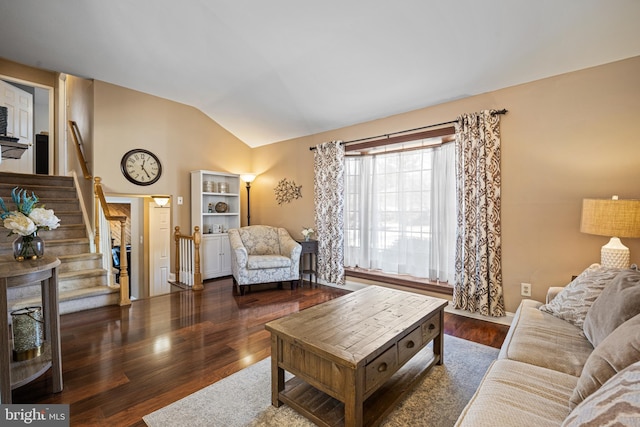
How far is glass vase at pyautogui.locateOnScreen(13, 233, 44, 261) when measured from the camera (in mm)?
1872

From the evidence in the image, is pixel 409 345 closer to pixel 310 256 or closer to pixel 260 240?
pixel 310 256

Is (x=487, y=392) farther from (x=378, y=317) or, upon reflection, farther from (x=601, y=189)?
(x=601, y=189)

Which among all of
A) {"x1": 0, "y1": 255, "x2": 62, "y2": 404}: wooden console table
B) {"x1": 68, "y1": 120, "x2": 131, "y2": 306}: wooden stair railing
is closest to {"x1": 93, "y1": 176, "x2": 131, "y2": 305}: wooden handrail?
{"x1": 68, "y1": 120, "x2": 131, "y2": 306}: wooden stair railing

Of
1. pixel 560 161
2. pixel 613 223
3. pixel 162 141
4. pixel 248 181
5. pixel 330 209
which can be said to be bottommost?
pixel 613 223

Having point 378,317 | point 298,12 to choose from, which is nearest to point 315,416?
point 378,317

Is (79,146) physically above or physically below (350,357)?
above

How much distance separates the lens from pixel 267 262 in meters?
4.21

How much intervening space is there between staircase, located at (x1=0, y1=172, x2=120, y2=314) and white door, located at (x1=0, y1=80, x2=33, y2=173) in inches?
31.2

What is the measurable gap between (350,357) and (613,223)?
2.21 m

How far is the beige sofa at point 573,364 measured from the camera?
0.75 m

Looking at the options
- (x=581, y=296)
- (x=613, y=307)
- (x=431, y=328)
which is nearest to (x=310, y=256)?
(x=431, y=328)

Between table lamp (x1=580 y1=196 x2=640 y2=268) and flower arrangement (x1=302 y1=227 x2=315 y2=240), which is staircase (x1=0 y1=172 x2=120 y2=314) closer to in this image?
flower arrangement (x1=302 y1=227 x2=315 y2=240)

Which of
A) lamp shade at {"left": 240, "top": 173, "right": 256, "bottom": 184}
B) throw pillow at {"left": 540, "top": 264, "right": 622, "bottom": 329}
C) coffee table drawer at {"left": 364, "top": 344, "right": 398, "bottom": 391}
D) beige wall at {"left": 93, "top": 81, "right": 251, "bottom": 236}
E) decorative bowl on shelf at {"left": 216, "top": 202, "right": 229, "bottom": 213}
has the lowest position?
coffee table drawer at {"left": 364, "top": 344, "right": 398, "bottom": 391}

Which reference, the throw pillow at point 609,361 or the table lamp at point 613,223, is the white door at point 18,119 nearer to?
the throw pillow at point 609,361
